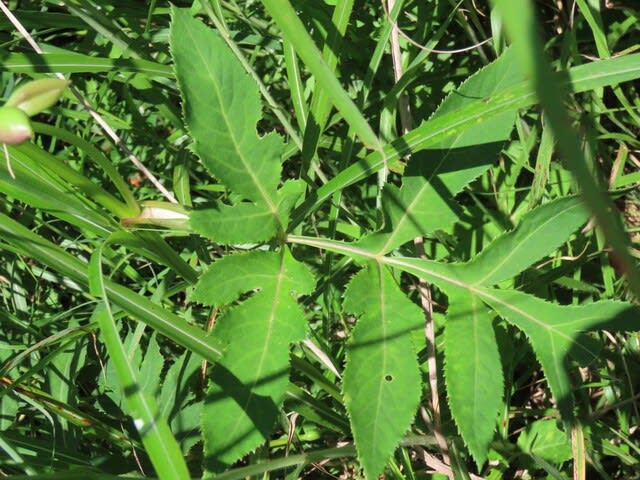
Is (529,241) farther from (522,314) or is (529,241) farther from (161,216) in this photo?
Answer: (161,216)

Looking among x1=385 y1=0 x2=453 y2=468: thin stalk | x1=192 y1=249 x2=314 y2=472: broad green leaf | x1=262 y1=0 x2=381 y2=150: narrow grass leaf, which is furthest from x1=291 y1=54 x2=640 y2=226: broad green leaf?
x1=385 y1=0 x2=453 y2=468: thin stalk

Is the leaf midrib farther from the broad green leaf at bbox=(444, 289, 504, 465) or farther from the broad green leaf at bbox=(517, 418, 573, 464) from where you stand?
the broad green leaf at bbox=(517, 418, 573, 464)

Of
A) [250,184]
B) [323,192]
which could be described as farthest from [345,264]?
[250,184]

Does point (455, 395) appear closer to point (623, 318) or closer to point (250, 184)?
point (623, 318)

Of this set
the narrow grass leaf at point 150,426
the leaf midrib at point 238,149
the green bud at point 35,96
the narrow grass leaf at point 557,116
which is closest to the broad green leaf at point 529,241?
the leaf midrib at point 238,149

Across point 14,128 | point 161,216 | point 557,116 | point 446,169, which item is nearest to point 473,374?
point 446,169

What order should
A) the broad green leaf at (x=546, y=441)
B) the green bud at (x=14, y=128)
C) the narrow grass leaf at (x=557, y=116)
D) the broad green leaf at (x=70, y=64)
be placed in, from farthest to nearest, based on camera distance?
1. the broad green leaf at (x=546, y=441)
2. the broad green leaf at (x=70, y=64)
3. the green bud at (x=14, y=128)
4. the narrow grass leaf at (x=557, y=116)

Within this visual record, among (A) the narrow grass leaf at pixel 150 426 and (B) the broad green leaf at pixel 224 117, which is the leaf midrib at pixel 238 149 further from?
(A) the narrow grass leaf at pixel 150 426
